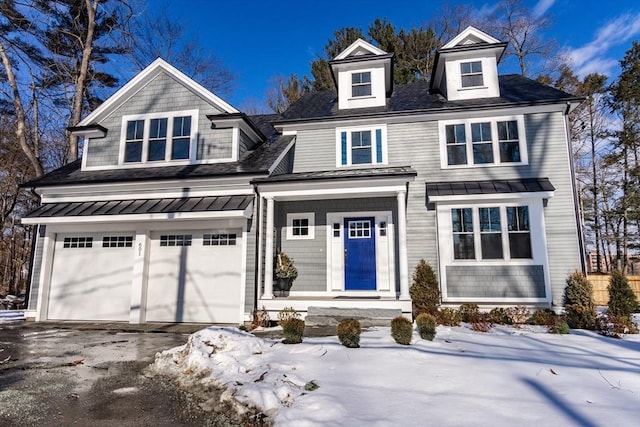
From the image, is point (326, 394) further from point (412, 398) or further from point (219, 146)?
point (219, 146)

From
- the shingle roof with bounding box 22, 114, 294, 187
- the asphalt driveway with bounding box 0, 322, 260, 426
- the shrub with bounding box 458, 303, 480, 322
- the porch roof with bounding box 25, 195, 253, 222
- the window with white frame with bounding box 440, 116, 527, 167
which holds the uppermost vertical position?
the window with white frame with bounding box 440, 116, 527, 167

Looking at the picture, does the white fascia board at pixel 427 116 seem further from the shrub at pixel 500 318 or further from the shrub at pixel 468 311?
the shrub at pixel 500 318

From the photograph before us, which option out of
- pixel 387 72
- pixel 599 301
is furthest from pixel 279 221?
pixel 599 301

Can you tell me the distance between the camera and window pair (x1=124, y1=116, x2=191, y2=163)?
35.2 ft

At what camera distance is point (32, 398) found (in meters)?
4.30

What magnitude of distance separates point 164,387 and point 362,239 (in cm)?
701

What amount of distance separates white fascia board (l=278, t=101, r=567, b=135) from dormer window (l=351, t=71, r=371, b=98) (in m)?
1.41

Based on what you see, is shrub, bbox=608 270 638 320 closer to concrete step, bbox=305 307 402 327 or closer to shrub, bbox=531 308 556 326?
shrub, bbox=531 308 556 326

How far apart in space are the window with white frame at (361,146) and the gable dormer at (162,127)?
282 centimetres

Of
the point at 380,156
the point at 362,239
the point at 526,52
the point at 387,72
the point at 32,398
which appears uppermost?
the point at 526,52

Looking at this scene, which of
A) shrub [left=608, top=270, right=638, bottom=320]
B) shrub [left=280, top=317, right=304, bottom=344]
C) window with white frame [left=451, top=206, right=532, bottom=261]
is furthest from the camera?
window with white frame [left=451, top=206, right=532, bottom=261]

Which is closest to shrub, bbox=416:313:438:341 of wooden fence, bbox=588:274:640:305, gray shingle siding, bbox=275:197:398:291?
gray shingle siding, bbox=275:197:398:291

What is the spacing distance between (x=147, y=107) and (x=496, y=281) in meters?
11.4

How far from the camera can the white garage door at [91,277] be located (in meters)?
9.96
